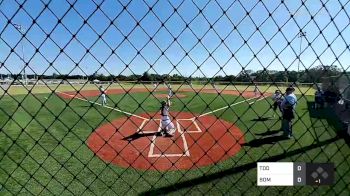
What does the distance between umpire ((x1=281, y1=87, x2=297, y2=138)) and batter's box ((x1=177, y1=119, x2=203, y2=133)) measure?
2.87 meters

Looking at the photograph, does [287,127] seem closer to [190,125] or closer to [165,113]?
[165,113]

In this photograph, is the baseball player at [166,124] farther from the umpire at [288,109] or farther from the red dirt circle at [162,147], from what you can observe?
the umpire at [288,109]

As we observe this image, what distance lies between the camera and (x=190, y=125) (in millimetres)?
12195

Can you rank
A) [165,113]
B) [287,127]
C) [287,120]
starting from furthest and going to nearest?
1. [165,113]
2. [287,127]
3. [287,120]

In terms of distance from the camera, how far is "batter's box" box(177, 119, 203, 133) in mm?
11414

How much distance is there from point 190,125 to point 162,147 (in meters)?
3.33

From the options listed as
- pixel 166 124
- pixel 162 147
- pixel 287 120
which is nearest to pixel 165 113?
pixel 166 124

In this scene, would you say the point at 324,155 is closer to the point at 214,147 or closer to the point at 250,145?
the point at 250,145

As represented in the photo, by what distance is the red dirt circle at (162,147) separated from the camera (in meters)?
7.50

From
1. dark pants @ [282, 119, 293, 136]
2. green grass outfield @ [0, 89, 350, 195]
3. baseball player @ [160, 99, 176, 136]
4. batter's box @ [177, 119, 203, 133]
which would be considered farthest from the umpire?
baseball player @ [160, 99, 176, 136]

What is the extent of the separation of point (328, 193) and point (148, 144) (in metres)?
5.01

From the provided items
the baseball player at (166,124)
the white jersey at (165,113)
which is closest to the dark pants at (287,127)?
the baseball player at (166,124)

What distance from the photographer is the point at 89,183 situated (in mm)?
6289

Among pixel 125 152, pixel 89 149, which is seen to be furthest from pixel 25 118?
pixel 125 152
